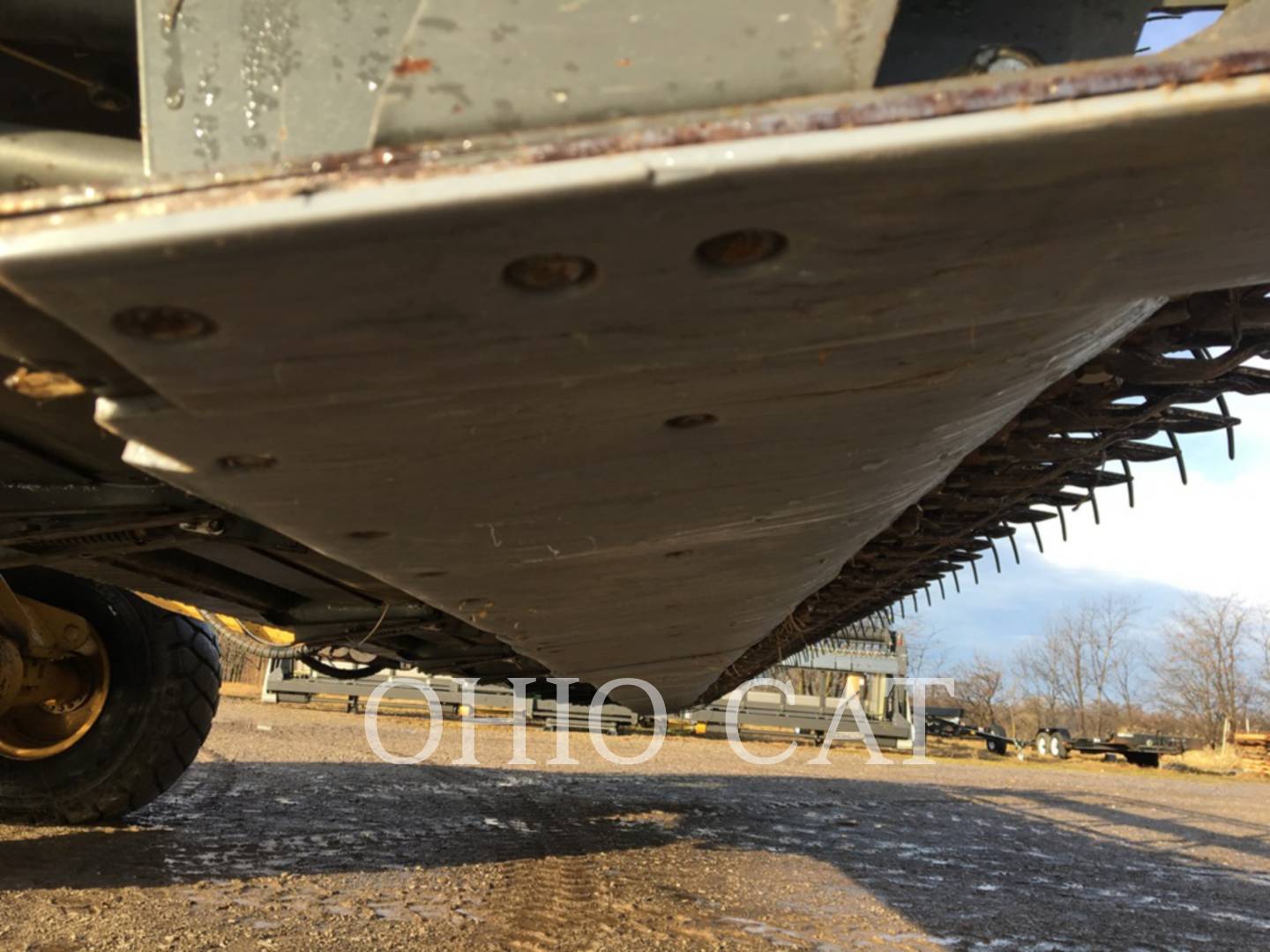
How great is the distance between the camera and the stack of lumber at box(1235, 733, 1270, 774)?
2600 cm

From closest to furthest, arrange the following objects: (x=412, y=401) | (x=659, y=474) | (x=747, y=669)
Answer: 1. (x=412, y=401)
2. (x=659, y=474)
3. (x=747, y=669)

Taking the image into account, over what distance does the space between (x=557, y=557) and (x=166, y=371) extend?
3.49 ft

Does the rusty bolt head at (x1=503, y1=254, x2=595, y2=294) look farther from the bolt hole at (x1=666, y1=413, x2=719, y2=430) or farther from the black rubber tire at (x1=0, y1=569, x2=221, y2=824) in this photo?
the black rubber tire at (x1=0, y1=569, x2=221, y2=824)

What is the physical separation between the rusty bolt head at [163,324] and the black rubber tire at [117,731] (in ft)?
13.7

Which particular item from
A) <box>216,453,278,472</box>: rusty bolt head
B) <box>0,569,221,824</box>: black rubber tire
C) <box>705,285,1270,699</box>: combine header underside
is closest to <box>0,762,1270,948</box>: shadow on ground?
<box>0,569,221,824</box>: black rubber tire

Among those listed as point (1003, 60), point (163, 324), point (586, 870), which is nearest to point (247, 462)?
point (163, 324)

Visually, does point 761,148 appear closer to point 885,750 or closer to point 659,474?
point 659,474

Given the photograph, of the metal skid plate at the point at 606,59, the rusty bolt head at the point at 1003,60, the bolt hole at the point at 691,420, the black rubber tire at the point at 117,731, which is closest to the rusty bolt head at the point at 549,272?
the metal skid plate at the point at 606,59

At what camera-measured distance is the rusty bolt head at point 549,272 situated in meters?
0.92

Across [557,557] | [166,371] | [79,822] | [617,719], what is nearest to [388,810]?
[79,822]

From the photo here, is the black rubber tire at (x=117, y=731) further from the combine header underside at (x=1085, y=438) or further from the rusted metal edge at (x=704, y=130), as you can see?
the rusted metal edge at (x=704, y=130)

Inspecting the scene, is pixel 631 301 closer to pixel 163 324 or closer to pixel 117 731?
pixel 163 324

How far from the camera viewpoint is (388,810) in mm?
6168

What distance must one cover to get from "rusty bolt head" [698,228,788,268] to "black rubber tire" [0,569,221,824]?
4.42m
